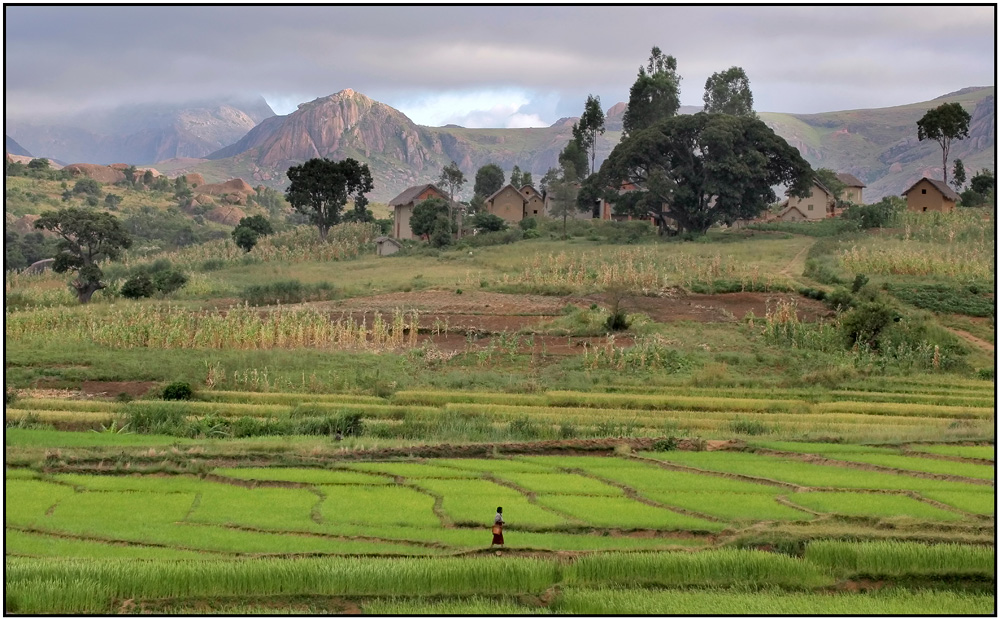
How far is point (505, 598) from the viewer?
36.3ft

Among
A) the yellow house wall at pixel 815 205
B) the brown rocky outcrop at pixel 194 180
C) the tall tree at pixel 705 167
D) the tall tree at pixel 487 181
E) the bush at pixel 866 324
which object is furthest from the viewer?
the brown rocky outcrop at pixel 194 180

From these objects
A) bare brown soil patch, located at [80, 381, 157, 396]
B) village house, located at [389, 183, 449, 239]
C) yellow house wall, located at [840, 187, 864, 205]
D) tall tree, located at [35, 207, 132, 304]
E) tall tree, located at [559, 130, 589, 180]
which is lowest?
bare brown soil patch, located at [80, 381, 157, 396]

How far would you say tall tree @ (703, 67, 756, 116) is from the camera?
95.1 m

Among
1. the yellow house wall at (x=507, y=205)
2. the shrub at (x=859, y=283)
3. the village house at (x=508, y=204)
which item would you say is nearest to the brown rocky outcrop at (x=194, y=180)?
the village house at (x=508, y=204)

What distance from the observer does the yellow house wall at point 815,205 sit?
74.1 m

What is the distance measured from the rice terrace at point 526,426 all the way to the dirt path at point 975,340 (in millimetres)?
237

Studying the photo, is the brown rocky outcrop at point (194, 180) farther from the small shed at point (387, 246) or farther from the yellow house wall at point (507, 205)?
the small shed at point (387, 246)

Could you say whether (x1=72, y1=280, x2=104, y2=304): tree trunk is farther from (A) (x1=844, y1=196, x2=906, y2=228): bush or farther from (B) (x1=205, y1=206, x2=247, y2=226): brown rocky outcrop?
(B) (x1=205, y1=206, x2=247, y2=226): brown rocky outcrop

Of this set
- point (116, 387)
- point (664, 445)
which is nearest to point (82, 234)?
point (116, 387)

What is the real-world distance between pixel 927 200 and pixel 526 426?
187 feet

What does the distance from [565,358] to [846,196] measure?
7113 cm

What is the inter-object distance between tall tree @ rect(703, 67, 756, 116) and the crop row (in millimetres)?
86695

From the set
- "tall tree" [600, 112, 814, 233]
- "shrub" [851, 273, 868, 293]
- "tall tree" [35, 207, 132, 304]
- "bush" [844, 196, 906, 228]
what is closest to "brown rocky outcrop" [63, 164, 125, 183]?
"tall tree" [35, 207, 132, 304]

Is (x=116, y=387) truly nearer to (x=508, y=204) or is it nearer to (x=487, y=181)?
(x=508, y=204)
